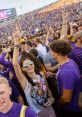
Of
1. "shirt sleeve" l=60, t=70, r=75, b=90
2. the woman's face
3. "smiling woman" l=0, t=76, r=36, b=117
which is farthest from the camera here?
the woman's face

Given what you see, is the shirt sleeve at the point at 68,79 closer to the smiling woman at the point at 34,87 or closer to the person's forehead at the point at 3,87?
the smiling woman at the point at 34,87

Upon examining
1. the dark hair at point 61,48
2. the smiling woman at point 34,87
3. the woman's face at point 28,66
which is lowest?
the smiling woman at point 34,87

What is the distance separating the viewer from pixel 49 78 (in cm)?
341

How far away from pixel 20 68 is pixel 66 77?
1.62ft

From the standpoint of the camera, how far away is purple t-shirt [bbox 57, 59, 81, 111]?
9.64 ft

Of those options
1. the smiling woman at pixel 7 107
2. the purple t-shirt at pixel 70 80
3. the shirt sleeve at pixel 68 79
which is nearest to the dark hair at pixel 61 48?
the purple t-shirt at pixel 70 80

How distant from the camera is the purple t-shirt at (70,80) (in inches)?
116

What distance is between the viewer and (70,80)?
2.94 metres

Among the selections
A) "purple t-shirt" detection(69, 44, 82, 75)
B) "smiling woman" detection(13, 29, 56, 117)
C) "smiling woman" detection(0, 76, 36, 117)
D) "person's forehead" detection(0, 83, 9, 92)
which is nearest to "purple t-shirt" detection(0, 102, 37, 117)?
"smiling woman" detection(0, 76, 36, 117)

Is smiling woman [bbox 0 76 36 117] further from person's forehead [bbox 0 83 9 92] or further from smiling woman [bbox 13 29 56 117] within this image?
smiling woman [bbox 13 29 56 117]

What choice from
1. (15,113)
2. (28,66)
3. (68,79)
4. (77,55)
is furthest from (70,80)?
(15,113)

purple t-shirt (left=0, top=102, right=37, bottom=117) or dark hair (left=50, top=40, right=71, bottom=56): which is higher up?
dark hair (left=50, top=40, right=71, bottom=56)

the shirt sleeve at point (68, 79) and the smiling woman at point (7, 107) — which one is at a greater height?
the smiling woman at point (7, 107)

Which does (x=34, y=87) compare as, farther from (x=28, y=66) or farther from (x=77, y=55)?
(x=77, y=55)
